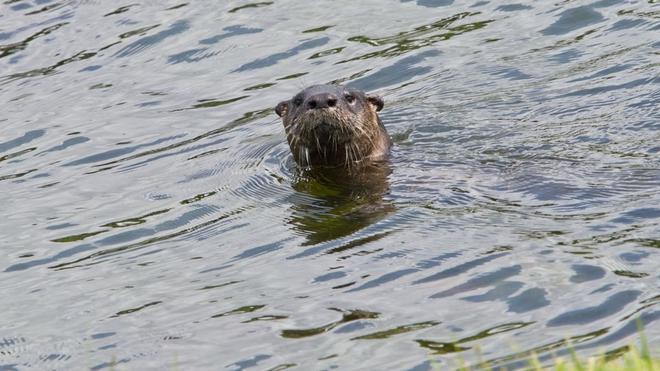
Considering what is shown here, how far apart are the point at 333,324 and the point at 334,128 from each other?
3143 millimetres

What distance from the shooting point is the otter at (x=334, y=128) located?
892cm

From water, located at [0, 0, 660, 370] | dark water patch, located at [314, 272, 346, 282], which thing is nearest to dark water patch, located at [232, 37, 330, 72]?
water, located at [0, 0, 660, 370]

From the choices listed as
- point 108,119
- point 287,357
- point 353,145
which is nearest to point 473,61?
point 353,145

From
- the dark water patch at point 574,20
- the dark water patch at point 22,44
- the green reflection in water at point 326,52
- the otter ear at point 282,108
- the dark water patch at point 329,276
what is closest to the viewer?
the dark water patch at point 329,276

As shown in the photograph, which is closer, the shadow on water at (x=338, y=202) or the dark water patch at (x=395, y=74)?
the shadow on water at (x=338, y=202)

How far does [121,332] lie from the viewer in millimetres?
6395

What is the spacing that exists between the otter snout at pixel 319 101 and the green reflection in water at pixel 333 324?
2797 millimetres

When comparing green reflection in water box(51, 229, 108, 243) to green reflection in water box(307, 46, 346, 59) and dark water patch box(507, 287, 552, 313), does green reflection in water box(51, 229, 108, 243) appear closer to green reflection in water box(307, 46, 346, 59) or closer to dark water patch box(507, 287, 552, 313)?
dark water patch box(507, 287, 552, 313)

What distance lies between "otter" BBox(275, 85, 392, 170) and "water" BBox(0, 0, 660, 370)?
0.22 m

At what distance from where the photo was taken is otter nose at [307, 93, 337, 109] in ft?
29.0

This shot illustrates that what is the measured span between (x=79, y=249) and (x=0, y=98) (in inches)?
168

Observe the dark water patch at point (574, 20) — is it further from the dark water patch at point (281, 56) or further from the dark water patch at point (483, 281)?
the dark water patch at point (483, 281)

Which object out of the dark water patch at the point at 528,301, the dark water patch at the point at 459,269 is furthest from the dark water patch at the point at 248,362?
the dark water patch at the point at 528,301

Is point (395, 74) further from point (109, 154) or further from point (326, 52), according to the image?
point (109, 154)
